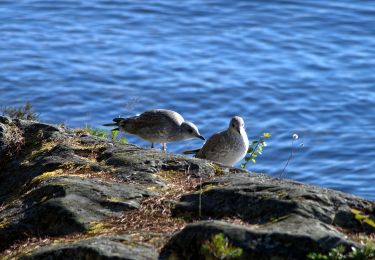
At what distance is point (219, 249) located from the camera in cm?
594

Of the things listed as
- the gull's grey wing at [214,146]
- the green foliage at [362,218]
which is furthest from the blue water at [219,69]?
the green foliage at [362,218]

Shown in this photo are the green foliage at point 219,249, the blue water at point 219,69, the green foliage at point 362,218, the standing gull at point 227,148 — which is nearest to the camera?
the green foliage at point 219,249

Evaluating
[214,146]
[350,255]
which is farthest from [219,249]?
[214,146]

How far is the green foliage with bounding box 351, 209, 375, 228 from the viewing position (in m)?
6.25

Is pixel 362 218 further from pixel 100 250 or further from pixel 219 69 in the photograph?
pixel 219 69

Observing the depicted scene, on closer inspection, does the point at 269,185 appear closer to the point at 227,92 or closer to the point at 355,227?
the point at 355,227

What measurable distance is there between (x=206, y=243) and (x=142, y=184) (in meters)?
2.09

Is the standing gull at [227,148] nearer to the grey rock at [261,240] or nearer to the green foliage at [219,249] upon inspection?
the grey rock at [261,240]

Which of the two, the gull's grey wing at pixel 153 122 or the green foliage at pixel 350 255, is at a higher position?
the green foliage at pixel 350 255

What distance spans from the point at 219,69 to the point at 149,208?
17.1 metres

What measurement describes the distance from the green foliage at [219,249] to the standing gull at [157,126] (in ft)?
25.6

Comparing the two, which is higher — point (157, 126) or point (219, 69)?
point (157, 126)

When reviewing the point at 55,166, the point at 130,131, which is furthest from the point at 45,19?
the point at 55,166

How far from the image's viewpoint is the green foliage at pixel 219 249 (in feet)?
19.4
